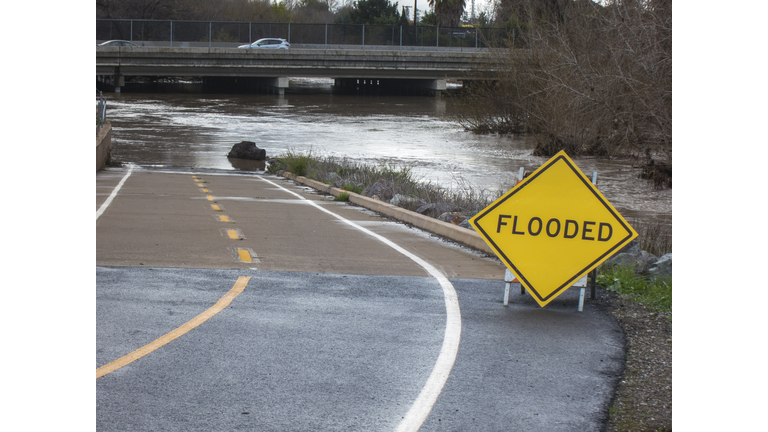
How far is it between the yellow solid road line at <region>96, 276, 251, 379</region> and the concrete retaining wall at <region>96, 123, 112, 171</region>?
15.5 m

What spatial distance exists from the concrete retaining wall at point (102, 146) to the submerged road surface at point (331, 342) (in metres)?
12.2

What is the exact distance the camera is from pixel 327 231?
36.6 ft

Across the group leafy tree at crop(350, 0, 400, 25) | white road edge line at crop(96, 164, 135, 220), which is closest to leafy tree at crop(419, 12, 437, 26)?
leafy tree at crop(350, 0, 400, 25)

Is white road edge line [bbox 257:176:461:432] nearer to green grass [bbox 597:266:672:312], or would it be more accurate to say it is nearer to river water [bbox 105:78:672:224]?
green grass [bbox 597:266:672:312]

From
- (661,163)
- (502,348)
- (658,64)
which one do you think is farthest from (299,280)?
(661,163)

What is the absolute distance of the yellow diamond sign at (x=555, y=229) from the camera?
6.61 metres

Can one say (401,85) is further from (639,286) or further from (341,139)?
(639,286)

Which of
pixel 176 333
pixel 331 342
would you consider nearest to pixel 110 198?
pixel 176 333

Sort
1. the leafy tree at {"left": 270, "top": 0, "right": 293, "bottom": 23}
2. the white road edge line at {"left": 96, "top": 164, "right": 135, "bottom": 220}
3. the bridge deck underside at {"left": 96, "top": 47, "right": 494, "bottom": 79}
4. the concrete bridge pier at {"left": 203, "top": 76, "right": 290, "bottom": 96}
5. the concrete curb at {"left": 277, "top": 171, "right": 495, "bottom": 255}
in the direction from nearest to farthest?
the concrete curb at {"left": 277, "top": 171, "right": 495, "bottom": 255} < the white road edge line at {"left": 96, "top": 164, "right": 135, "bottom": 220} < the bridge deck underside at {"left": 96, "top": 47, "right": 494, "bottom": 79} < the concrete bridge pier at {"left": 203, "top": 76, "right": 290, "bottom": 96} < the leafy tree at {"left": 270, "top": 0, "right": 293, "bottom": 23}

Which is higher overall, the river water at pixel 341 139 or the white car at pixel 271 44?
the white car at pixel 271 44

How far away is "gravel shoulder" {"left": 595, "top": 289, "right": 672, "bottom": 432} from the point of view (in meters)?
4.54

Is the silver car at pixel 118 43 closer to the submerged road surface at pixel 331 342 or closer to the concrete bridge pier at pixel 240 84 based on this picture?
the concrete bridge pier at pixel 240 84

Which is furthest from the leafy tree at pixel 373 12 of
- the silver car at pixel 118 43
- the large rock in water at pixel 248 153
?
the large rock in water at pixel 248 153

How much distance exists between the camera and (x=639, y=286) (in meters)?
7.54
